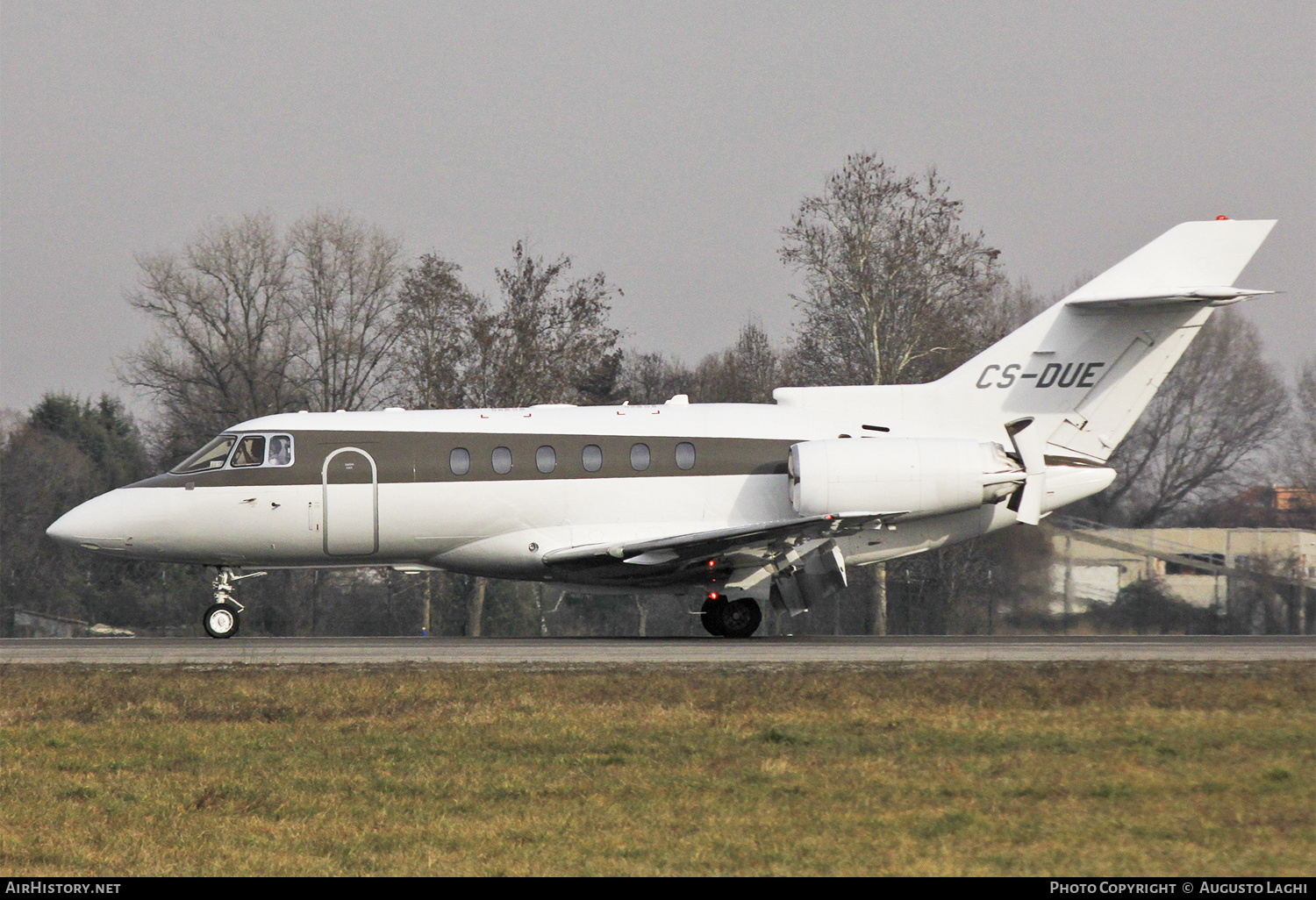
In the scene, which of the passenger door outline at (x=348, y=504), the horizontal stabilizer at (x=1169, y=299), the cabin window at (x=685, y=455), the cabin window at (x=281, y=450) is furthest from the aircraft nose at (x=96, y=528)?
the horizontal stabilizer at (x=1169, y=299)

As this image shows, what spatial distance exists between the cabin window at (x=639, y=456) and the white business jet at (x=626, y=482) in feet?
0.09

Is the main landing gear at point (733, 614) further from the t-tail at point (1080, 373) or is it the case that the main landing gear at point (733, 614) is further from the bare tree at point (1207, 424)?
the bare tree at point (1207, 424)

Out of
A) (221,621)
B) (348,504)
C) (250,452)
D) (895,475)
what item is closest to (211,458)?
(250,452)

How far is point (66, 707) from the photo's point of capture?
13.2 meters

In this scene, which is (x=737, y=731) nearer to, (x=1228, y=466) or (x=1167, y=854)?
(x=1167, y=854)

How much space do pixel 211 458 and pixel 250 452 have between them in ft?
2.12

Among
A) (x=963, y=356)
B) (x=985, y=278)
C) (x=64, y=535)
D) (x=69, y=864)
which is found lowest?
(x=69, y=864)

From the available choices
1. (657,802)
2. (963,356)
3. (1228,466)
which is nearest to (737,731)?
(657,802)

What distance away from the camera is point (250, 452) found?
21.1 m

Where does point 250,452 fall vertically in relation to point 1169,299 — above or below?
below

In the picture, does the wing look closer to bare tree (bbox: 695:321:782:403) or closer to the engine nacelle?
the engine nacelle

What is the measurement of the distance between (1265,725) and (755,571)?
10686mm

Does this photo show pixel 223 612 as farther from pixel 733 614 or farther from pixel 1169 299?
pixel 1169 299

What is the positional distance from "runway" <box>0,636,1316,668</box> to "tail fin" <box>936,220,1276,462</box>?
346 centimetres
